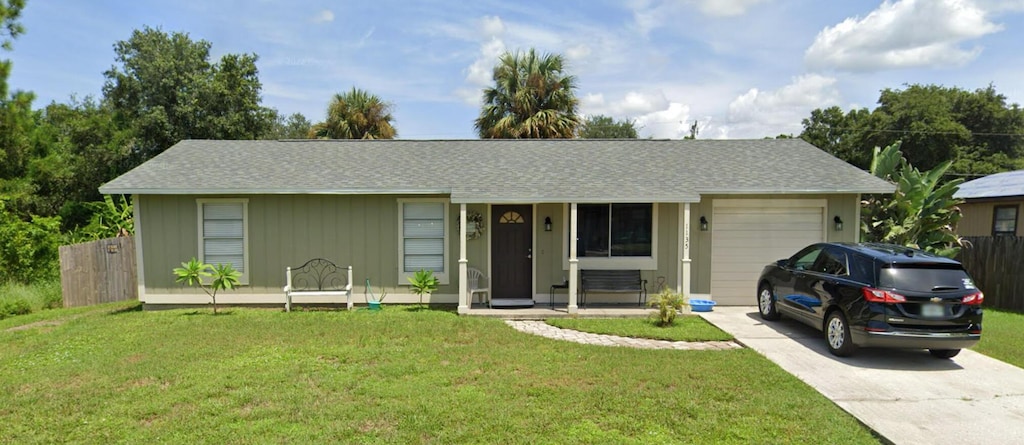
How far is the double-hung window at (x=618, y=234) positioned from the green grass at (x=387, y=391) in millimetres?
3088

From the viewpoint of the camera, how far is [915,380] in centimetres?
592

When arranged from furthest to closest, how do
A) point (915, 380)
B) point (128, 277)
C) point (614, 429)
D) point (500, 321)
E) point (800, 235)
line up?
point (128, 277)
point (800, 235)
point (500, 321)
point (915, 380)
point (614, 429)

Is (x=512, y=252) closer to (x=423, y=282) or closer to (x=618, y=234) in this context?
(x=423, y=282)

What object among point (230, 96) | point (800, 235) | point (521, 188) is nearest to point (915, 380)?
point (800, 235)

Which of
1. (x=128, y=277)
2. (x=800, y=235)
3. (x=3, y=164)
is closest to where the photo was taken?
(x=800, y=235)

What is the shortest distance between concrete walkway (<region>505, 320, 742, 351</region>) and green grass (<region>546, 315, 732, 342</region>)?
0.52 feet

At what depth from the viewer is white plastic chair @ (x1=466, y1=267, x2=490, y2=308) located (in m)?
9.89

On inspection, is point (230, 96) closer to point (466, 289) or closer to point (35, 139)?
point (35, 139)

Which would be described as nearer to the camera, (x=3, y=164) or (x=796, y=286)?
(x=796, y=286)

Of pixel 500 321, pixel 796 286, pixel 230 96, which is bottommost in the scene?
pixel 500 321

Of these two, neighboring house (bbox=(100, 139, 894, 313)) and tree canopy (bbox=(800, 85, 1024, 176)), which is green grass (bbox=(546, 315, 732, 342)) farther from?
tree canopy (bbox=(800, 85, 1024, 176))

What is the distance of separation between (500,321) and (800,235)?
21.1 ft

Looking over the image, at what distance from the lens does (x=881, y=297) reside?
20.4ft

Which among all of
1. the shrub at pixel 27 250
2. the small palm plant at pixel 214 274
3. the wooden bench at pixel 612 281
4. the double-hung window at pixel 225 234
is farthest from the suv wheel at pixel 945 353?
the shrub at pixel 27 250
